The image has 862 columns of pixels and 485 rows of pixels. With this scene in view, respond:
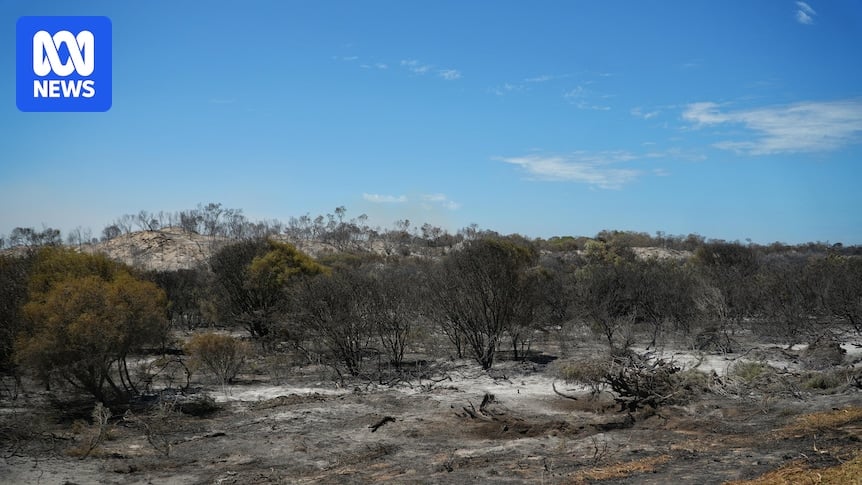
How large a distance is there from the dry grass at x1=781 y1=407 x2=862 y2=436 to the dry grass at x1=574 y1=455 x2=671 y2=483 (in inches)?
104

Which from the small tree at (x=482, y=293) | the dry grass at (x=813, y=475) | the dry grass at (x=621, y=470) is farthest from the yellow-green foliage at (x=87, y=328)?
the dry grass at (x=813, y=475)

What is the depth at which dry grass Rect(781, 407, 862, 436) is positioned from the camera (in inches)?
417

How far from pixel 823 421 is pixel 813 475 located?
4150 mm

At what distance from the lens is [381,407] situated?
627 inches

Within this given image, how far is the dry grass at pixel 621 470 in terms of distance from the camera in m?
8.98

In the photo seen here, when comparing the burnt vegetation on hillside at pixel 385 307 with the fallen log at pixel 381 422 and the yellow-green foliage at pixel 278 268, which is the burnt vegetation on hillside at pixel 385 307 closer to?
the yellow-green foliage at pixel 278 268

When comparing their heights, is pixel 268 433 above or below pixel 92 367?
below

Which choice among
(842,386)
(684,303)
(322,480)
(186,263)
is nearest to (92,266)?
(322,480)

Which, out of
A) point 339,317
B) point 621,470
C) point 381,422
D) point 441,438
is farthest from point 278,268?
point 621,470

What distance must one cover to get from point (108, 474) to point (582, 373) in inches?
406

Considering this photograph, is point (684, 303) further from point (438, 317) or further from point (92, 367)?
point (92, 367)

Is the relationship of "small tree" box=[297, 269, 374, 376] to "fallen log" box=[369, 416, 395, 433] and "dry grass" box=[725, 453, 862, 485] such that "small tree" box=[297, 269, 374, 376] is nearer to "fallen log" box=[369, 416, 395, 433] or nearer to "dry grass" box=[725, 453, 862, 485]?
"fallen log" box=[369, 416, 395, 433]

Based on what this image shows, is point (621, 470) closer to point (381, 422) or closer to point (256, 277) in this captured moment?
point (381, 422)

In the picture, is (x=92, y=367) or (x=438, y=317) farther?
(x=438, y=317)
